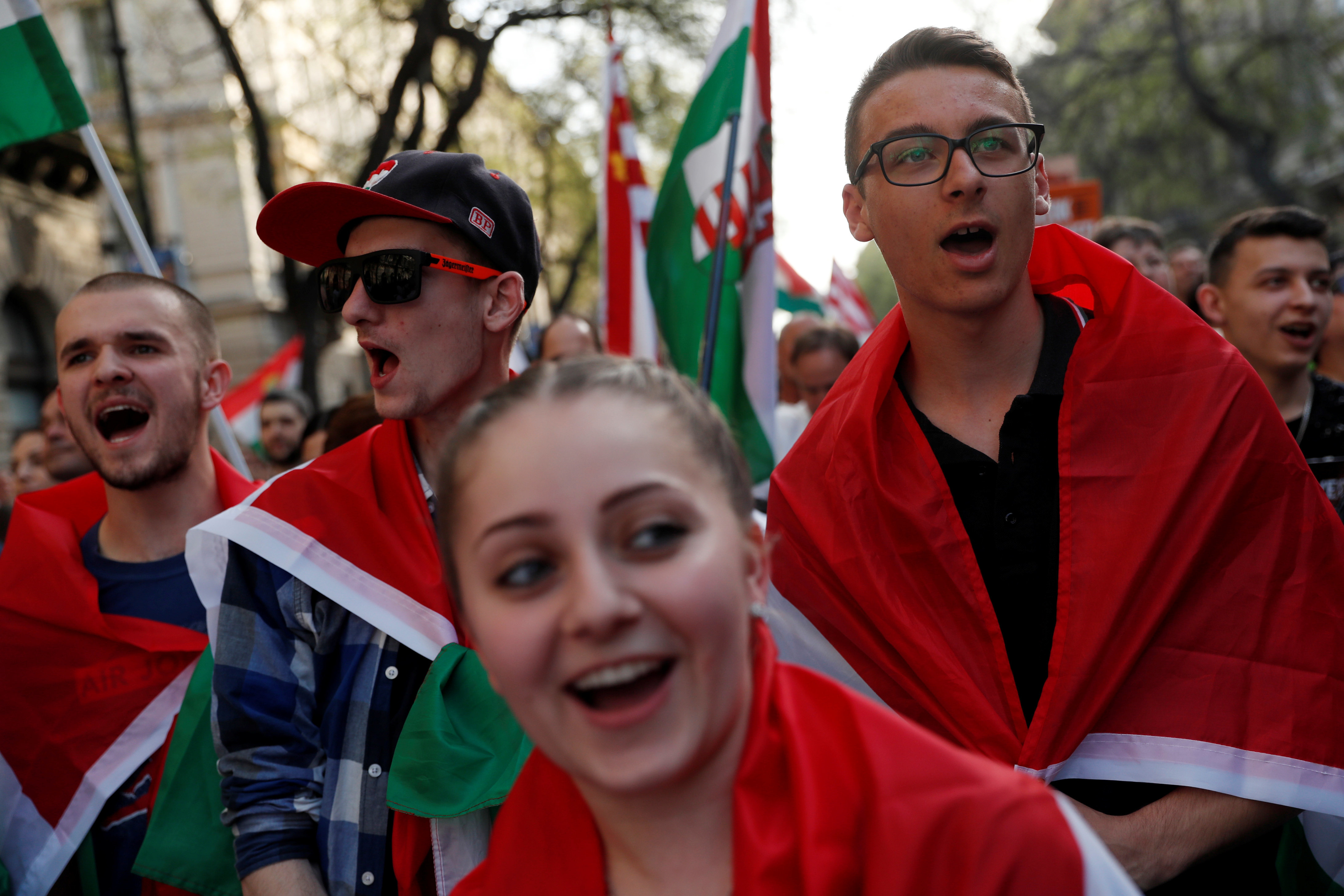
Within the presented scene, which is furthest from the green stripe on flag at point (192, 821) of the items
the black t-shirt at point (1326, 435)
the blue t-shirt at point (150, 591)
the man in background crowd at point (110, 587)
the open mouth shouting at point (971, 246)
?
the black t-shirt at point (1326, 435)

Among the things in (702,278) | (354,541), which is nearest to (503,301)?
(354,541)

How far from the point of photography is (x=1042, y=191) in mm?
2414

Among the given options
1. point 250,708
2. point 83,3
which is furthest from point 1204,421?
point 83,3

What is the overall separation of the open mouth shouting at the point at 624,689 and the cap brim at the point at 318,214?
136 centimetres

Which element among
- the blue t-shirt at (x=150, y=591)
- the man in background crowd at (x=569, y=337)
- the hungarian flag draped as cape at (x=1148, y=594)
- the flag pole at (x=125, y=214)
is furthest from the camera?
the man in background crowd at (x=569, y=337)

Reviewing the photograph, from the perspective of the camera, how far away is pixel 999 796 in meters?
1.30

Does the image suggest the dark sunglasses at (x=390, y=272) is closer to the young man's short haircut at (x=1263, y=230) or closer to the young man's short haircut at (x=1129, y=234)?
the young man's short haircut at (x=1263, y=230)

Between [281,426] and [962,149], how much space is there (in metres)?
5.60

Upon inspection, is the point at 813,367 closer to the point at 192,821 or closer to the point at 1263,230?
the point at 1263,230

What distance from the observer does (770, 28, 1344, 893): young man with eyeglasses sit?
1990mm

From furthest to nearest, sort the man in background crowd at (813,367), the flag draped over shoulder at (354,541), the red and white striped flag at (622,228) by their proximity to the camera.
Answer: the man in background crowd at (813,367), the red and white striped flag at (622,228), the flag draped over shoulder at (354,541)

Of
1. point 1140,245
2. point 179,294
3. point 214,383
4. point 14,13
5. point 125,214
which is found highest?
point 14,13

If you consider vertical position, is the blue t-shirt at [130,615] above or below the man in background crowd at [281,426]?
below

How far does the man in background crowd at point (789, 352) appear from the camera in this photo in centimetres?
709
